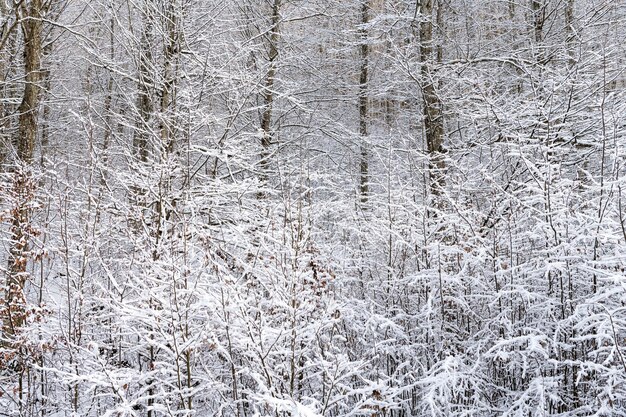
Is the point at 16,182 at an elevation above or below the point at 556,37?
A: below

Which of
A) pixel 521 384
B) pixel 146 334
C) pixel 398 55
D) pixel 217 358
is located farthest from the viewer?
pixel 398 55

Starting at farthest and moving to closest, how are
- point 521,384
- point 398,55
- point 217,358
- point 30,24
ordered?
point 398,55
point 30,24
point 217,358
point 521,384

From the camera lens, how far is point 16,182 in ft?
18.4

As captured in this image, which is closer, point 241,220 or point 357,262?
point 357,262

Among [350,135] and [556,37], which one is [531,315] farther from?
[556,37]

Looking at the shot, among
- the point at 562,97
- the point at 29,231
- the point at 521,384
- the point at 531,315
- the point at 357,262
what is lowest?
the point at 521,384

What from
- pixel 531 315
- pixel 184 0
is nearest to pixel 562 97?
pixel 531 315

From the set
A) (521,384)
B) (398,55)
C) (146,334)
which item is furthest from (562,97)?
(146,334)

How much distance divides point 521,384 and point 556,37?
751 centimetres

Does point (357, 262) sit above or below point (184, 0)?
below

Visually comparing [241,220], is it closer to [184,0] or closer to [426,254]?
[426,254]

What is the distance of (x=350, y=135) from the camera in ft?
33.8

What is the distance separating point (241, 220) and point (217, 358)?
6.68 feet

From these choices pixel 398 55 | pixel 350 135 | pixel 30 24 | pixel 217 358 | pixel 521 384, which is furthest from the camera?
pixel 350 135
